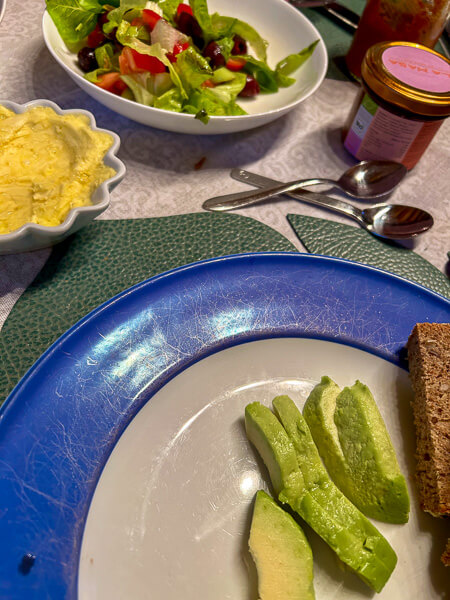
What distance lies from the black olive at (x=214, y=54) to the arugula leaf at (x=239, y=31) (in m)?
0.06

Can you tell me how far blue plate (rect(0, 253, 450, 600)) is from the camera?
0.68 metres

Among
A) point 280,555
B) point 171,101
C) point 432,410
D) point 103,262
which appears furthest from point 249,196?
point 280,555

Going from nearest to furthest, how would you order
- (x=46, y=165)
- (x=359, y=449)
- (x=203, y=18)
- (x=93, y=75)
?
(x=359, y=449) < (x=46, y=165) < (x=93, y=75) < (x=203, y=18)

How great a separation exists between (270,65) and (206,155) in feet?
1.44

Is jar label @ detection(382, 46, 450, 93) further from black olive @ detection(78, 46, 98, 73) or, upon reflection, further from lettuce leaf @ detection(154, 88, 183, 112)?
black olive @ detection(78, 46, 98, 73)

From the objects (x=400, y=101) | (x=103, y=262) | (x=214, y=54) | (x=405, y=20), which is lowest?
(x=103, y=262)

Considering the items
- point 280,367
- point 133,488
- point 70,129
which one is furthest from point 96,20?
point 133,488

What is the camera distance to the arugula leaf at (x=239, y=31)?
138cm

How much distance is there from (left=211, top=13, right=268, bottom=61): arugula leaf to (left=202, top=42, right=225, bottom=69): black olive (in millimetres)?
62

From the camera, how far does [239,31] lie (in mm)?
1439

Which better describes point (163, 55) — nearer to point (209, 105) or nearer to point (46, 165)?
point (209, 105)

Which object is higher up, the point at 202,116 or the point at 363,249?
the point at 202,116

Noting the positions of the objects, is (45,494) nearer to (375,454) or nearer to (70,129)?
(375,454)

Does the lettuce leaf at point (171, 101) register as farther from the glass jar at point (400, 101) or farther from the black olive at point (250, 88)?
the glass jar at point (400, 101)
